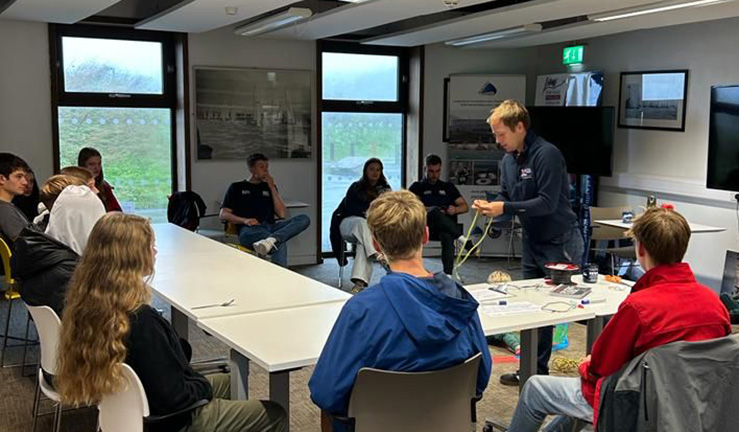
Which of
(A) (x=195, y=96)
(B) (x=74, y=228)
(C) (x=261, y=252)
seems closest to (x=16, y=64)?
(A) (x=195, y=96)

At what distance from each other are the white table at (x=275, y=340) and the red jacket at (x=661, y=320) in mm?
942

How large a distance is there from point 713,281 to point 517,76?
3193 millimetres

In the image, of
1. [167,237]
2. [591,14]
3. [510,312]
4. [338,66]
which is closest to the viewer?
[510,312]

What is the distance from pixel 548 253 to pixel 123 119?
198 inches

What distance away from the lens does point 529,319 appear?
3104mm

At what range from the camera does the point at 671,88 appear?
7262mm

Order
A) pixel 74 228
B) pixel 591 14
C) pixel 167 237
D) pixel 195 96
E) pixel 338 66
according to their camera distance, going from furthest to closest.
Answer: pixel 338 66, pixel 195 96, pixel 591 14, pixel 167 237, pixel 74 228

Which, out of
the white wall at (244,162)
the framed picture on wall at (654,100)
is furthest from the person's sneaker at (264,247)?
the framed picture on wall at (654,100)

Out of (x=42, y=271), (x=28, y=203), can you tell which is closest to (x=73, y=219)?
(x=42, y=271)

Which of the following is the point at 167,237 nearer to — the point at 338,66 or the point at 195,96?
the point at 195,96

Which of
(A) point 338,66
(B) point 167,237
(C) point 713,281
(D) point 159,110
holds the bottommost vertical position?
(C) point 713,281

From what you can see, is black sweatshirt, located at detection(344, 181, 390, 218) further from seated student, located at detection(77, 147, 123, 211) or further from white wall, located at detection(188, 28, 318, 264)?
seated student, located at detection(77, 147, 123, 211)

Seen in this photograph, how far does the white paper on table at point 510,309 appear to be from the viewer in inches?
126

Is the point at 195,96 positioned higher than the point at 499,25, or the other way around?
the point at 499,25
